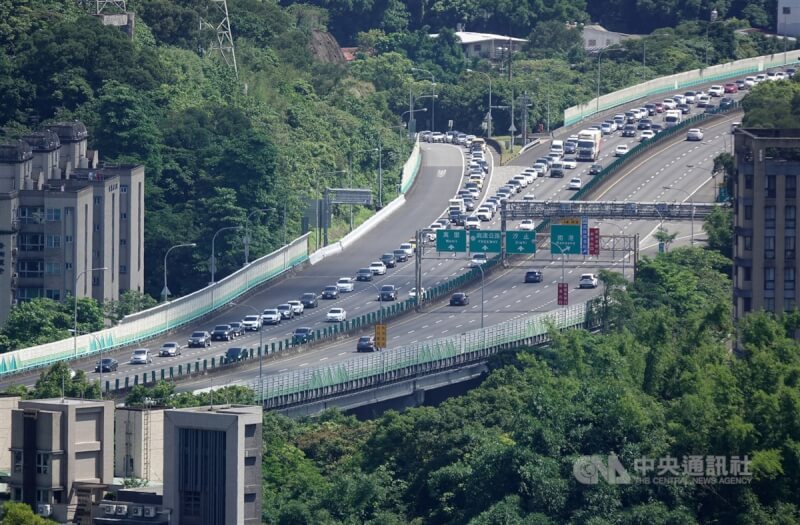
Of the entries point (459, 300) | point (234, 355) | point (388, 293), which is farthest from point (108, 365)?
point (459, 300)

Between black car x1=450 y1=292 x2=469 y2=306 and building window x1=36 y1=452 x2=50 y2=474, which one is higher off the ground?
black car x1=450 y1=292 x2=469 y2=306

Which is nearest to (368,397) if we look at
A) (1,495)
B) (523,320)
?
(523,320)

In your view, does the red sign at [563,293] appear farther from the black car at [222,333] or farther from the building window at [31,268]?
the building window at [31,268]

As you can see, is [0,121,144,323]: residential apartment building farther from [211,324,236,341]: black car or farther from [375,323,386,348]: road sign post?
[375,323,386,348]: road sign post

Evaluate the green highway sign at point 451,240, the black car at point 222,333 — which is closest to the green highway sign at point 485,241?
the green highway sign at point 451,240

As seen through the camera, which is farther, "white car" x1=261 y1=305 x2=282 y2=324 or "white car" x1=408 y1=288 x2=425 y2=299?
"white car" x1=408 y1=288 x2=425 y2=299

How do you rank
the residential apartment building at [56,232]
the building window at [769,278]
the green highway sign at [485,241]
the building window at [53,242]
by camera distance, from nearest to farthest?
the building window at [769,278], the residential apartment building at [56,232], the building window at [53,242], the green highway sign at [485,241]

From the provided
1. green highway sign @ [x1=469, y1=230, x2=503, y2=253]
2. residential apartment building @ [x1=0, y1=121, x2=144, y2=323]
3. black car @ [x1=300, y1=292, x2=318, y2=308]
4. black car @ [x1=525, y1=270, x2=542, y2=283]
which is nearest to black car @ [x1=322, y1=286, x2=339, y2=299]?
black car @ [x1=300, y1=292, x2=318, y2=308]
